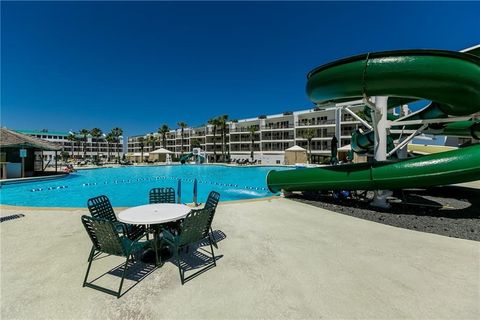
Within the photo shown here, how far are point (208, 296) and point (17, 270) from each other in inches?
138

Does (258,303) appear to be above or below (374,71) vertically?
below

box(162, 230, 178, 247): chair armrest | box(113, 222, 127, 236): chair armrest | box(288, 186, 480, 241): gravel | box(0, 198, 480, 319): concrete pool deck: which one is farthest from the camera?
box(288, 186, 480, 241): gravel

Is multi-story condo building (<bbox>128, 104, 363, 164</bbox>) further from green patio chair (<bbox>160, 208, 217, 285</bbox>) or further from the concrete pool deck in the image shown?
green patio chair (<bbox>160, 208, 217, 285</bbox>)

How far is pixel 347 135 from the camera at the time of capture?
4306 cm

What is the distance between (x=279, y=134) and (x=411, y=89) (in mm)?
48306

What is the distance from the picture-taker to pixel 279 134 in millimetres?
54094

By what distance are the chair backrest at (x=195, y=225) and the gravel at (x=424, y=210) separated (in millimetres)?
5428

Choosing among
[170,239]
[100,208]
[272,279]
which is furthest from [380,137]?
[100,208]

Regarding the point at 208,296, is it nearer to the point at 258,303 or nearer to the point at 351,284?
the point at 258,303

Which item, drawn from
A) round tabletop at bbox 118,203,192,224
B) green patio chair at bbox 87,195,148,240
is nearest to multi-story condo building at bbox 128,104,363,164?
round tabletop at bbox 118,203,192,224

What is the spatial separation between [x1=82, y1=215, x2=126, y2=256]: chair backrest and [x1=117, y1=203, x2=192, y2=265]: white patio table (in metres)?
0.43

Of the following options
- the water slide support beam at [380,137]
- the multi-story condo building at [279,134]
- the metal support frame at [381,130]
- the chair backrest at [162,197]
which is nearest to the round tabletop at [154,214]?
the chair backrest at [162,197]

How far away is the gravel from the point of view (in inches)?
237

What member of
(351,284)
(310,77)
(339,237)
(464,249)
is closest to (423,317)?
(351,284)
